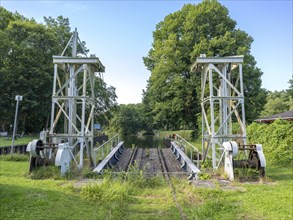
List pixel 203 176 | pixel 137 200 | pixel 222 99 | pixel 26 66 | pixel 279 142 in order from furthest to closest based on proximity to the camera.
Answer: pixel 26 66, pixel 279 142, pixel 222 99, pixel 203 176, pixel 137 200

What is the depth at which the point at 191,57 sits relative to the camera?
25.8 m

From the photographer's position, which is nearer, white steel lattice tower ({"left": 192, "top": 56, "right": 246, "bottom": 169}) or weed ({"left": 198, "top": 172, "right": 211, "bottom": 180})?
weed ({"left": 198, "top": 172, "right": 211, "bottom": 180})

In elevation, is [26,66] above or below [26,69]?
above

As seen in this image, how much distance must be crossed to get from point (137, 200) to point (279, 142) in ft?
28.3

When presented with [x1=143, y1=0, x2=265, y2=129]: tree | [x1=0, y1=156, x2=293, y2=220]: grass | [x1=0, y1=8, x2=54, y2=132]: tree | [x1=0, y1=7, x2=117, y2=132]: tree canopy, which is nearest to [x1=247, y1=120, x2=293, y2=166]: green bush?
[x1=0, y1=156, x2=293, y2=220]: grass

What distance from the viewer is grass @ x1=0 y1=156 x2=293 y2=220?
5371 mm

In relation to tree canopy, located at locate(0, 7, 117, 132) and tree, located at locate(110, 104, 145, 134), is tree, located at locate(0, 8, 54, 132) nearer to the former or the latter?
tree canopy, located at locate(0, 7, 117, 132)

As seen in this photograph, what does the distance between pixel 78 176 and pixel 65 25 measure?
106 feet

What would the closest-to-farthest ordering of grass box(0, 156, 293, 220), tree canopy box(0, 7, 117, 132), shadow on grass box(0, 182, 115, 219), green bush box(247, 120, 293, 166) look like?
shadow on grass box(0, 182, 115, 219), grass box(0, 156, 293, 220), green bush box(247, 120, 293, 166), tree canopy box(0, 7, 117, 132)

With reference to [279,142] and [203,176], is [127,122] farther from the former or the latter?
[203,176]

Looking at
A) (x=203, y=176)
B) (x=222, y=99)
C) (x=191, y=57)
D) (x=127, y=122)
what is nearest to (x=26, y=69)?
(x=191, y=57)

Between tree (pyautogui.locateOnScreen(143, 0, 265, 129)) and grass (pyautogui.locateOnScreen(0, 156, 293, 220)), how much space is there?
18.3 m

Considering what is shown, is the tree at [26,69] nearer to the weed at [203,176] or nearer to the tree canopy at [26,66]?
the tree canopy at [26,66]

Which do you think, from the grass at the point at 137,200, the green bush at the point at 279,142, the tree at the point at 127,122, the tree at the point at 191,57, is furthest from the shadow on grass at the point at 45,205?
Answer: the tree at the point at 127,122
